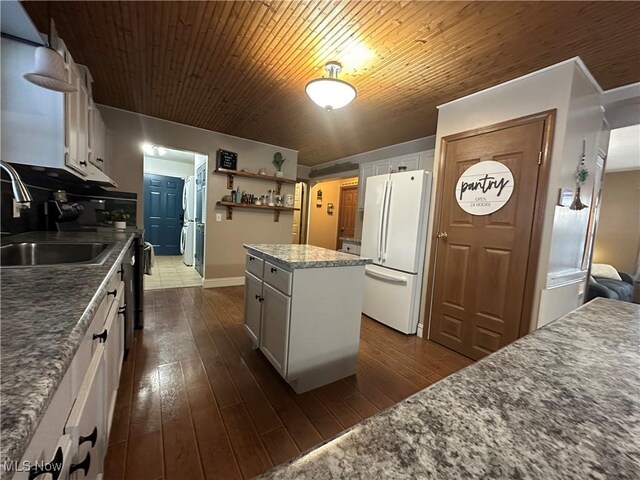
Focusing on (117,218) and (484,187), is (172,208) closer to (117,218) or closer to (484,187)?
(117,218)

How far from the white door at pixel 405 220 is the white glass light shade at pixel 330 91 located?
1103 mm

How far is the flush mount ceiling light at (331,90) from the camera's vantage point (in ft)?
6.60

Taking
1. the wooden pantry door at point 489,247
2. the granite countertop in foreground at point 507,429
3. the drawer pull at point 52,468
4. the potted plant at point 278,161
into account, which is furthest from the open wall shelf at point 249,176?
the granite countertop in foreground at point 507,429

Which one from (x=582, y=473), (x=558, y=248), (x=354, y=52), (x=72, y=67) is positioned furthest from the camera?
(x=558, y=248)

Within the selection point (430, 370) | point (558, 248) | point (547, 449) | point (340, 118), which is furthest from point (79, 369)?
point (340, 118)

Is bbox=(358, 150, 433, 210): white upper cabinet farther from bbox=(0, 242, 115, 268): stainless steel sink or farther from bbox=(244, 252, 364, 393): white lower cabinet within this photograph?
bbox=(0, 242, 115, 268): stainless steel sink

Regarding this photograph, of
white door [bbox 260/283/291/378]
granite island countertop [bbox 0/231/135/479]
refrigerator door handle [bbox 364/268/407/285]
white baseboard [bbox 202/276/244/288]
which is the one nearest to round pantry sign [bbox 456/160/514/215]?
refrigerator door handle [bbox 364/268/407/285]

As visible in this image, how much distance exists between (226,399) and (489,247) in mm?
2373

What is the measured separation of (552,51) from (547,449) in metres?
2.53

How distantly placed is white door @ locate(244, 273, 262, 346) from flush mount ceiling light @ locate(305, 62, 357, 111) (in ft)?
5.04

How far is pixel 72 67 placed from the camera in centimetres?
179

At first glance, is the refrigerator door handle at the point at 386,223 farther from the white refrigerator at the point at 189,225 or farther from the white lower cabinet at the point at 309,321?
the white refrigerator at the point at 189,225

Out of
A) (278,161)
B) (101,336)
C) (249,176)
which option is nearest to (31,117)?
(101,336)

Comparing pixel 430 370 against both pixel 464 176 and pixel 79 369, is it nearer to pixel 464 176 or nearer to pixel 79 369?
pixel 464 176
